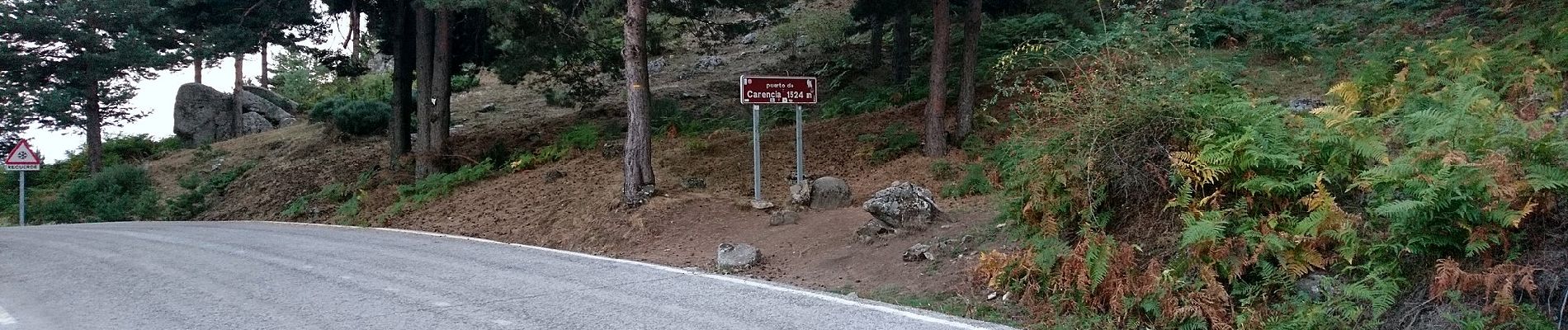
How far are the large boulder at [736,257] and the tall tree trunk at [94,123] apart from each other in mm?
25557

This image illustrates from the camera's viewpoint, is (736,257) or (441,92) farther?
(441,92)

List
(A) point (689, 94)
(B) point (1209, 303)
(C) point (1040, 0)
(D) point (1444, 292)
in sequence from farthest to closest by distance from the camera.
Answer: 1. (A) point (689, 94)
2. (C) point (1040, 0)
3. (B) point (1209, 303)
4. (D) point (1444, 292)

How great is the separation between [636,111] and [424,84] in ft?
25.2

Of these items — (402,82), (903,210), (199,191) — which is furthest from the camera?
(199,191)

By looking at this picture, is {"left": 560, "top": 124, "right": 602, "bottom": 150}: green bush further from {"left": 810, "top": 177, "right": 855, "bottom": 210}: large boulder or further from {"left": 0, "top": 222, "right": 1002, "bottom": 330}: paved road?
{"left": 810, "top": 177, "right": 855, "bottom": 210}: large boulder

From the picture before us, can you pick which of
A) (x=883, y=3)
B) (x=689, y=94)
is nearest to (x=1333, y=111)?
(x=883, y=3)

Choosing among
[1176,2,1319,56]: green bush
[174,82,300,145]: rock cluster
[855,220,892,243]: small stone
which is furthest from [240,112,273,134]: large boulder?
[855,220,892,243]: small stone

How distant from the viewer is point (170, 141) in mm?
36156

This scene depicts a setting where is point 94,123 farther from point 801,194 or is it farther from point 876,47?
point 801,194

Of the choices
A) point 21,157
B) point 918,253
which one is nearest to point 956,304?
point 918,253

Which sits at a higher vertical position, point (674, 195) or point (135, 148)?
point (135, 148)

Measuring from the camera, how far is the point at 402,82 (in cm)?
2231

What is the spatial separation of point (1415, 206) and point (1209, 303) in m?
1.31

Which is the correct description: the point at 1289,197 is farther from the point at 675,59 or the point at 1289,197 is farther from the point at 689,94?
the point at 675,59
